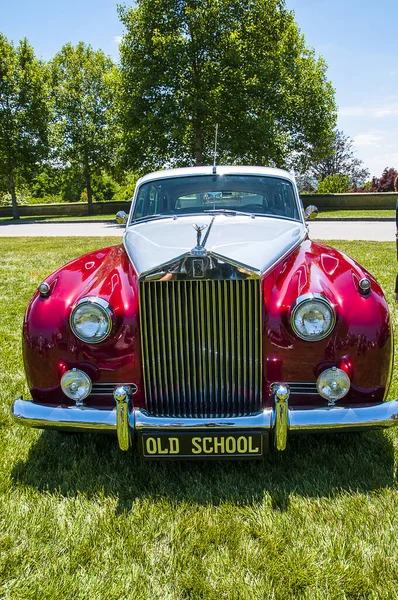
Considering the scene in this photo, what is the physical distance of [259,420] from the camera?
2.59 metres

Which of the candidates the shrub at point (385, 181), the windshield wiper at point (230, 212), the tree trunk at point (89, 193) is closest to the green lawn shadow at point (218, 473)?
the windshield wiper at point (230, 212)

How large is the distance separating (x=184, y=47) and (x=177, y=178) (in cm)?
1929

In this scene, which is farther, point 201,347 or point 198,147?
point 198,147

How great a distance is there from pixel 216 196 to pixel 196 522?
110 inches

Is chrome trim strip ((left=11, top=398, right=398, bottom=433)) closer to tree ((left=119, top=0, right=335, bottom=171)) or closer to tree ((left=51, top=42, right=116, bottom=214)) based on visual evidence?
tree ((left=119, top=0, right=335, bottom=171))

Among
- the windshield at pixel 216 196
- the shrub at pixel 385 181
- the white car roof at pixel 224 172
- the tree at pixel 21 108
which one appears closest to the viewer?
the windshield at pixel 216 196

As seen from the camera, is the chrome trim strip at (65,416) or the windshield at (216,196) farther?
the windshield at (216,196)

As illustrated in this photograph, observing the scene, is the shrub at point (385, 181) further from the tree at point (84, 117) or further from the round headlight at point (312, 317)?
the round headlight at point (312, 317)

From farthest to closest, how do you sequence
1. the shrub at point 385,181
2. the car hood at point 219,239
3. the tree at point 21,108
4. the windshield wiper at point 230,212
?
1. the shrub at point 385,181
2. the tree at point 21,108
3. the windshield wiper at point 230,212
4. the car hood at point 219,239

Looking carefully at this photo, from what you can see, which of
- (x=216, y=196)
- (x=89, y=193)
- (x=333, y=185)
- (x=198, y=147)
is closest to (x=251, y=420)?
(x=216, y=196)

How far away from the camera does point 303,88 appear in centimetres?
2419

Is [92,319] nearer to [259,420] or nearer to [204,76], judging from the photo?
[259,420]

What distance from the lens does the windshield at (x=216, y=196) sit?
4.24 meters

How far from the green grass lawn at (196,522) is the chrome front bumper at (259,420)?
0.36m
